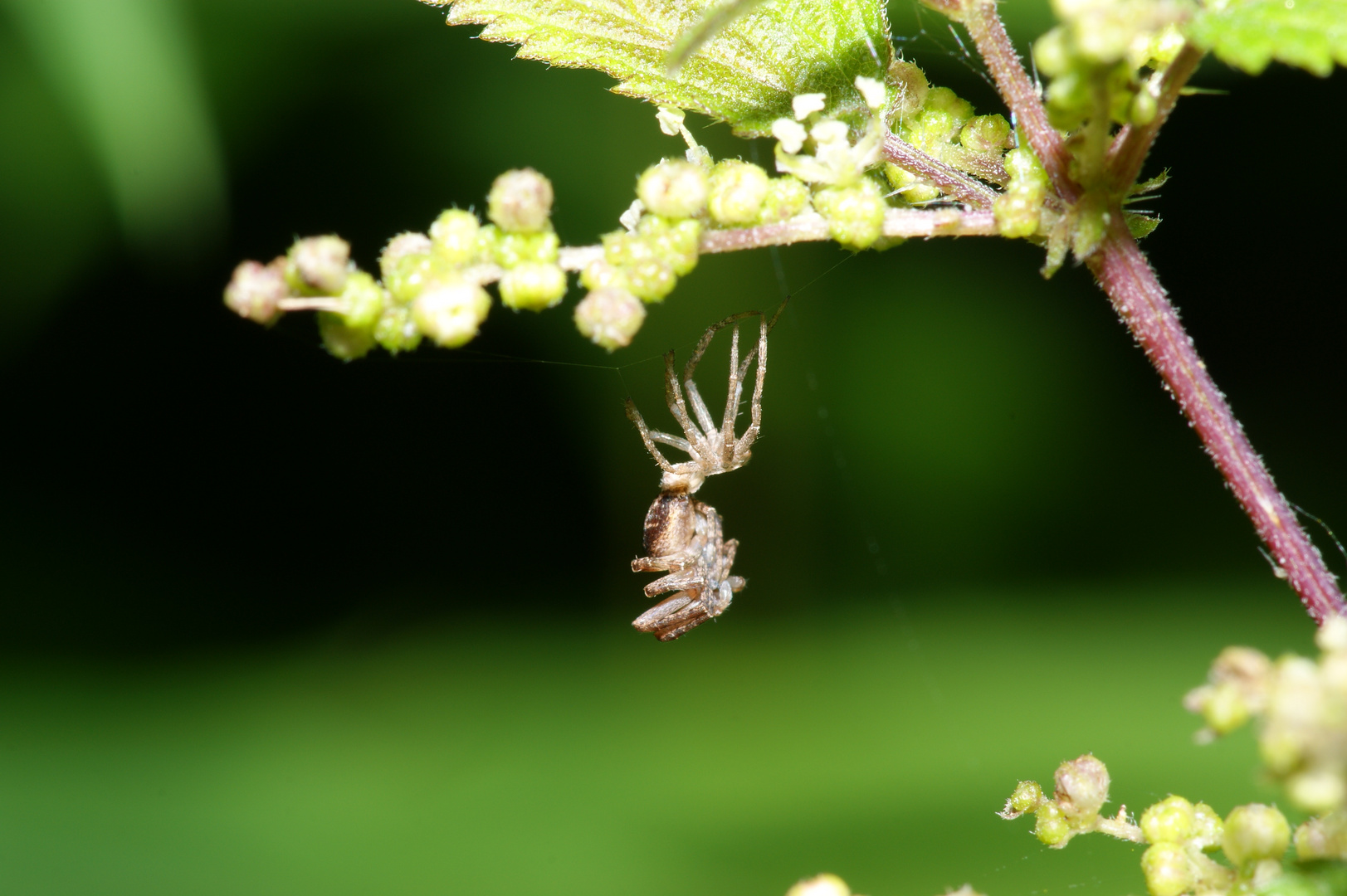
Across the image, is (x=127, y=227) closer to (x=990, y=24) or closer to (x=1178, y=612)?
(x=990, y=24)

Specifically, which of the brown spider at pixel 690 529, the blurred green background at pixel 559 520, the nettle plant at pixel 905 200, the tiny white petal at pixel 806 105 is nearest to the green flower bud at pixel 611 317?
the nettle plant at pixel 905 200

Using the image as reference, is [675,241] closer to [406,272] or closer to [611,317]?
[611,317]

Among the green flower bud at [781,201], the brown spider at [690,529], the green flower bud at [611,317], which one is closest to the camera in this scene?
the green flower bud at [611,317]

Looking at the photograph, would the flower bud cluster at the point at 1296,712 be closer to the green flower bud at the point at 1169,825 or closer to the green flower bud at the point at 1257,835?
the green flower bud at the point at 1257,835

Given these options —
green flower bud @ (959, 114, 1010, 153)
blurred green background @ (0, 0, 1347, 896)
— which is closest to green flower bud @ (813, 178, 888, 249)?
green flower bud @ (959, 114, 1010, 153)

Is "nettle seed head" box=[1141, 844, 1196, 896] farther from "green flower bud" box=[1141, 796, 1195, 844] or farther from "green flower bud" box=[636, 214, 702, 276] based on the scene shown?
"green flower bud" box=[636, 214, 702, 276]
